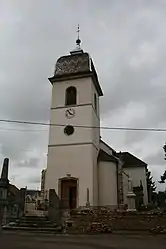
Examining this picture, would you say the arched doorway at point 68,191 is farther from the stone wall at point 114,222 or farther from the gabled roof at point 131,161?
the gabled roof at point 131,161

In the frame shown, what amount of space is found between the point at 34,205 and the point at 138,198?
42.1 feet

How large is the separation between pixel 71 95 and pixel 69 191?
8.75 meters

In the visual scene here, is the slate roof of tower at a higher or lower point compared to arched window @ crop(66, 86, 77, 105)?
higher

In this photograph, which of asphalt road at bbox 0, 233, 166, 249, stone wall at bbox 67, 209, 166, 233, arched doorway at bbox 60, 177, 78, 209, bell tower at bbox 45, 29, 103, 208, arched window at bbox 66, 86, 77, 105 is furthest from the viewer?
arched window at bbox 66, 86, 77, 105

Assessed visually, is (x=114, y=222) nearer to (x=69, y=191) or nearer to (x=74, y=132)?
(x=69, y=191)

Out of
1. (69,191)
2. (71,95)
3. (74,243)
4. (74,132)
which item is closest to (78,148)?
(74,132)

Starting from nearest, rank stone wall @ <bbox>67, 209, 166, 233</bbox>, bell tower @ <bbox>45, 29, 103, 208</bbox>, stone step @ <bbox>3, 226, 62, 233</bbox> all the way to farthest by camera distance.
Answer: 1. stone step @ <bbox>3, 226, 62, 233</bbox>
2. stone wall @ <bbox>67, 209, 166, 233</bbox>
3. bell tower @ <bbox>45, 29, 103, 208</bbox>

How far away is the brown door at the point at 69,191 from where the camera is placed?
76.7 ft

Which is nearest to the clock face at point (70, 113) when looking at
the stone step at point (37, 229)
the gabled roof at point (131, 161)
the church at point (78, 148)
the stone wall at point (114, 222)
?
the church at point (78, 148)

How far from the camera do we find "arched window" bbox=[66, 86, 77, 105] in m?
26.3

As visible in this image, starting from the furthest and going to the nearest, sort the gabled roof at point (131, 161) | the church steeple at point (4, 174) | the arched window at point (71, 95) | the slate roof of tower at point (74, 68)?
the gabled roof at point (131, 161), the slate roof of tower at point (74, 68), the arched window at point (71, 95), the church steeple at point (4, 174)

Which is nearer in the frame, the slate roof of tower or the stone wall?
the stone wall

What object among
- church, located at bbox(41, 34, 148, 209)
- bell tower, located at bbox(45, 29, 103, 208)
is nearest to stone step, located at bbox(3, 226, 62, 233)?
church, located at bbox(41, 34, 148, 209)

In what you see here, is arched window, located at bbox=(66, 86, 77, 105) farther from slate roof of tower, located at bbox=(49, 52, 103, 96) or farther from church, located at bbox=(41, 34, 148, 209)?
slate roof of tower, located at bbox=(49, 52, 103, 96)
